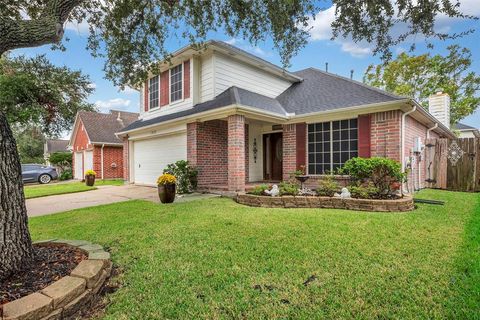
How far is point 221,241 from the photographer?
3822 millimetres

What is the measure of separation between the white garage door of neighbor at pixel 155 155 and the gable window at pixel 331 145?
4915 mm

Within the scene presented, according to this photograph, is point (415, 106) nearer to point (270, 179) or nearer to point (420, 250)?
point (420, 250)

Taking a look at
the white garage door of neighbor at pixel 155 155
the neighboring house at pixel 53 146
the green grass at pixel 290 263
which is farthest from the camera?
the neighboring house at pixel 53 146

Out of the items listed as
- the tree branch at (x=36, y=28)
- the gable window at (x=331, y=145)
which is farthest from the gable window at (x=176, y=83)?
the tree branch at (x=36, y=28)

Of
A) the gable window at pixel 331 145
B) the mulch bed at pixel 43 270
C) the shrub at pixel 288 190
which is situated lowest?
the mulch bed at pixel 43 270

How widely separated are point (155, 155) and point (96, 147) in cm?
948

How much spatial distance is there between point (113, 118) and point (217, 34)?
779 inches

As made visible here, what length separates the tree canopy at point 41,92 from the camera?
43.5ft

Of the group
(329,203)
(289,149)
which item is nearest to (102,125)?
(289,149)

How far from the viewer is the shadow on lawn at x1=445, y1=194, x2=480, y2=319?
2047 millimetres

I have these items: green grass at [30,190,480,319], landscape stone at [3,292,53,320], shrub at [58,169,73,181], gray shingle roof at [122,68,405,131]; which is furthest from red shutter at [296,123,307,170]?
shrub at [58,169,73,181]

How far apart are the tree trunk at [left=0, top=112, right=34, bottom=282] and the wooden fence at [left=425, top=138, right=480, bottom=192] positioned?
1257 cm

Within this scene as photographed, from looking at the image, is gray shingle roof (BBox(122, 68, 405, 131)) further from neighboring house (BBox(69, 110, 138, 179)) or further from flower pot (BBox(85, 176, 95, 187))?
neighboring house (BBox(69, 110, 138, 179))

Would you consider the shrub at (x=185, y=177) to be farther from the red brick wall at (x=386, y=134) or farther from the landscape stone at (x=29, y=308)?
the landscape stone at (x=29, y=308)
